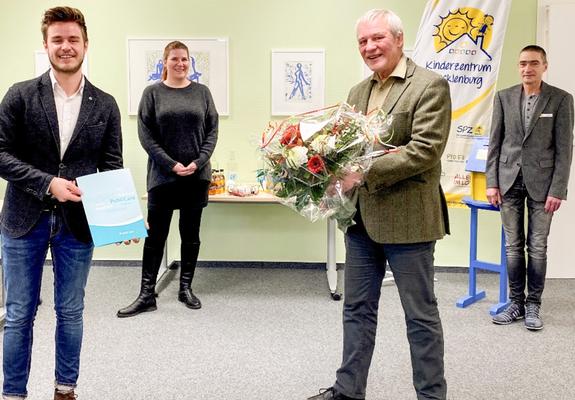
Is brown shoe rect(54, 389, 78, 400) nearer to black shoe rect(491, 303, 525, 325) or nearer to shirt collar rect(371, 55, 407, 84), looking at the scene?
shirt collar rect(371, 55, 407, 84)

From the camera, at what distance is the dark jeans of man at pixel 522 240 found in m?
3.30

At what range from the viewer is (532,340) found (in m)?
3.07

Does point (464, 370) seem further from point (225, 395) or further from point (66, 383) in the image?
point (66, 383)

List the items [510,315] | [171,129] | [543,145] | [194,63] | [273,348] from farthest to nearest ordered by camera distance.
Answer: [194,63]
[171,129]
[510,315]
[543,145]
[273,348]

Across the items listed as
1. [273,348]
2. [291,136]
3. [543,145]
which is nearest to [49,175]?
[291,136]

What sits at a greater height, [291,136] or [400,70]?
[400,70]

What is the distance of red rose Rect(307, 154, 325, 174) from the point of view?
1.75m

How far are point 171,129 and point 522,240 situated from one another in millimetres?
2282

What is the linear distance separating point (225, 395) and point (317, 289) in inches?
68.8

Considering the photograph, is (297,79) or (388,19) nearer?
(388,19)

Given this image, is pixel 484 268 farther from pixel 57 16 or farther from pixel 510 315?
pixel 57 16

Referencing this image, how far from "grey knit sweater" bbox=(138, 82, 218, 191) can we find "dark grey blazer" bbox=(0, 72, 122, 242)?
4.48ft

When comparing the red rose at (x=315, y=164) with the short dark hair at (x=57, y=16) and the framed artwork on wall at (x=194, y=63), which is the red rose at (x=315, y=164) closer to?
the short dark hair at (x=57, y=16)

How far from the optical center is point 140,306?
11.5 ft
